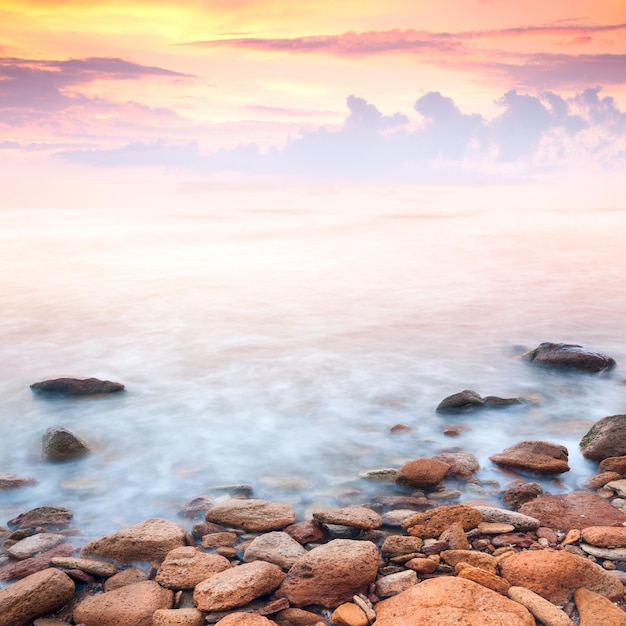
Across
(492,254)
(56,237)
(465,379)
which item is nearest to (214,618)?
(465,379)

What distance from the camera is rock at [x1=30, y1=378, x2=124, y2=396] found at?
872cm

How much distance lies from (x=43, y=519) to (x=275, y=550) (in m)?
2.17

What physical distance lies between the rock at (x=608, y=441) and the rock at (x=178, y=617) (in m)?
4.24

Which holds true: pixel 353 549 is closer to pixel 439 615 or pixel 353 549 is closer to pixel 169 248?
pixel 439 615

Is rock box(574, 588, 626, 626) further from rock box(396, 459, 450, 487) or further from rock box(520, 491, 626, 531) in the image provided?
rock box(396, 459, 450, 487)

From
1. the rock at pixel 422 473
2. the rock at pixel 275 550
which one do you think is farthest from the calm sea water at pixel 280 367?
the rock at pixel 275 550

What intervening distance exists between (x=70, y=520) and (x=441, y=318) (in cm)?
995

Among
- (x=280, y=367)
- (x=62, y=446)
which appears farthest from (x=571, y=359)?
(x=62, y=446)

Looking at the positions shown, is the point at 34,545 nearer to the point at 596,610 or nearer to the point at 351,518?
the point at 351,518

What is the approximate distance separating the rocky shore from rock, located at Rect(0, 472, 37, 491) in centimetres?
80

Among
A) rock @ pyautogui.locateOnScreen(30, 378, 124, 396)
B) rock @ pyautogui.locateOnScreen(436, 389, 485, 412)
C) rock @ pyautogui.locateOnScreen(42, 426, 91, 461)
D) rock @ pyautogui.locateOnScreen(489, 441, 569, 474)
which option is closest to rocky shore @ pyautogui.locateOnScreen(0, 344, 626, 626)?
rock @ pyautogui.locateOnScreen(489, 441, 569, 474)

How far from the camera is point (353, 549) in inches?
165

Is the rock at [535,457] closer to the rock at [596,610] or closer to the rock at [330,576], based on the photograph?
the rock at [596,610]

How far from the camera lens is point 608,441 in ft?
20.6
